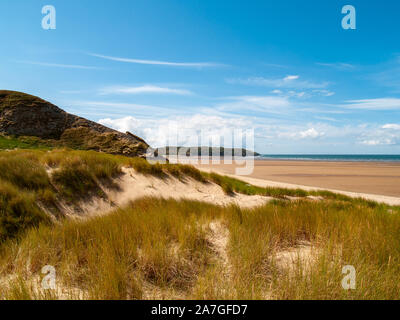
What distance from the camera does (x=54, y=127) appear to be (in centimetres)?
1589

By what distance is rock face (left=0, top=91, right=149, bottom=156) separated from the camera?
49.1 ft

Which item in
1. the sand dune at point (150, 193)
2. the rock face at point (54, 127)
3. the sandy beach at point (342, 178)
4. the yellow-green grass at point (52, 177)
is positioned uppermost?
the rock face at point (54, 127)

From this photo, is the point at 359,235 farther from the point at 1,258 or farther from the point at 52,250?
the point at 1,258

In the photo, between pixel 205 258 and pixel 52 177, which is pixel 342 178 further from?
pixel 52 177

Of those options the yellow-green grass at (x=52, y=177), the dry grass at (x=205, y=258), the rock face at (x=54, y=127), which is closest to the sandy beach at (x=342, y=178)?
the yellow-green grass at (x=52, y=177)

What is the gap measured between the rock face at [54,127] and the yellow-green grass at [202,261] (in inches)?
515

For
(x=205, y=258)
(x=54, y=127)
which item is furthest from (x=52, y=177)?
(x=54, y=127)

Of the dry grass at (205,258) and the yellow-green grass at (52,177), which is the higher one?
the yellow-green grass at (52,177)

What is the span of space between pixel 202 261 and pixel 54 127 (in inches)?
685

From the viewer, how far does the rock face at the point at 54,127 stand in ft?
49.1

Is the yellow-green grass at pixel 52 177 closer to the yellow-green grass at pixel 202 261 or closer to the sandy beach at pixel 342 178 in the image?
the yellow-green grass at pixel 202 261

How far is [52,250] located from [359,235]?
473 cm

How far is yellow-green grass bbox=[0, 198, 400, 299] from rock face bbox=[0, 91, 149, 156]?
13.1 m
